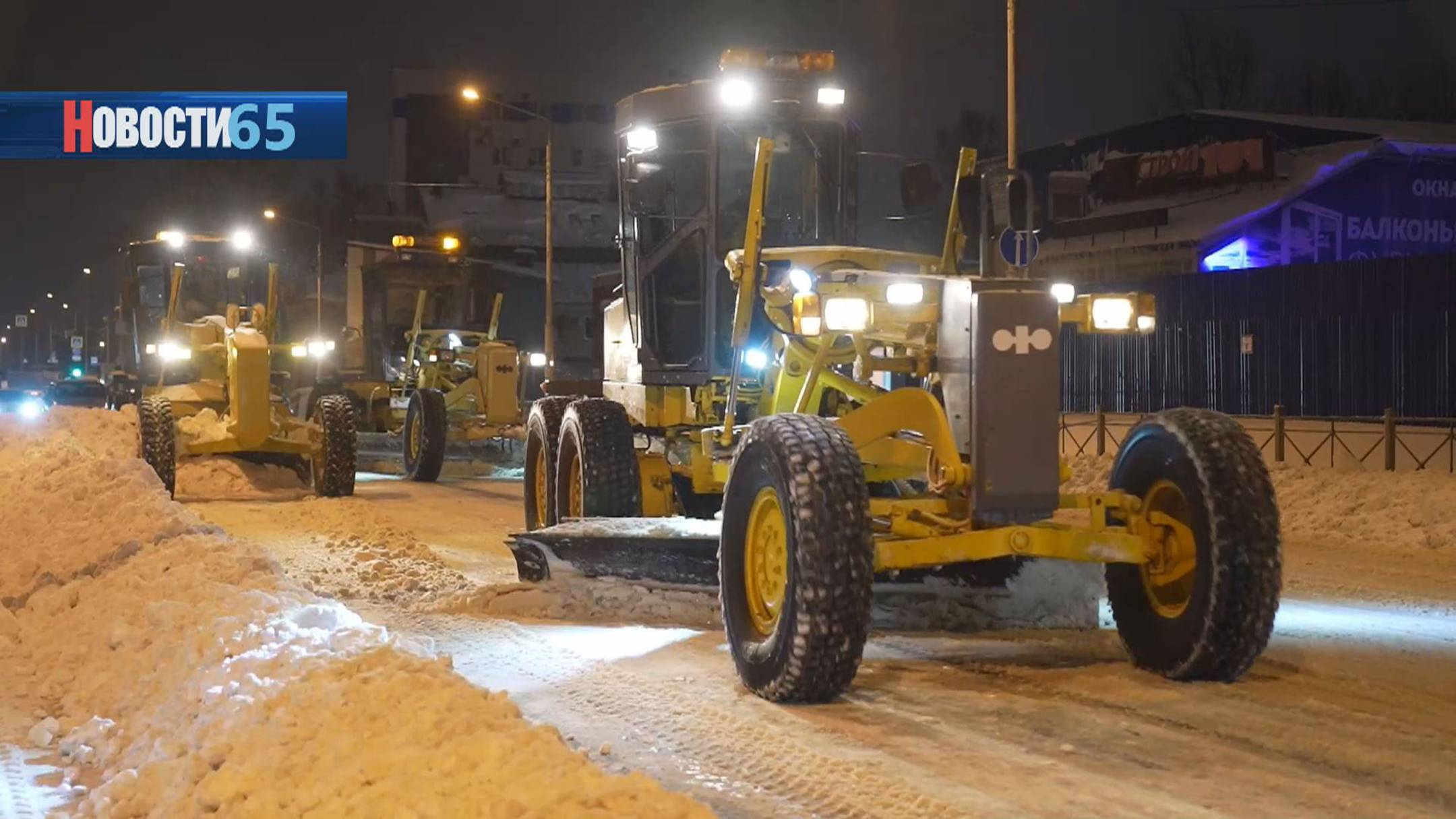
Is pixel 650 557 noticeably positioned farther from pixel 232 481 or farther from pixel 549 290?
pixel 549 290

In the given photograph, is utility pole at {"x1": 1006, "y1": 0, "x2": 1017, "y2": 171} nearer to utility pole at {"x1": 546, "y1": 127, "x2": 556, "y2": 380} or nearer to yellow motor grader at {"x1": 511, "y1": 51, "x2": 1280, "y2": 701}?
yellow motor grader at {"x1": 511, "y1": 51, "x2": 1280, "y2": 701}

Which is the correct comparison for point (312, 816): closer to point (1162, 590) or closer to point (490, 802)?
point (490, 802)

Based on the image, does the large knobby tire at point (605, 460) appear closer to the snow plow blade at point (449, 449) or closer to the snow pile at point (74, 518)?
the snow pile at point (74, 518)

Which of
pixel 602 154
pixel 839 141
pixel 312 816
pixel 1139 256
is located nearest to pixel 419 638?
pixel 312 816

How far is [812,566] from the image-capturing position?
7219 millimetres

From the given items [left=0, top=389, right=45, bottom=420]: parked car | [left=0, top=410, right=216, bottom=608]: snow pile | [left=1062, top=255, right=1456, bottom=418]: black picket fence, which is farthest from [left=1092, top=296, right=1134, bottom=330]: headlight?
[left=0, top=389, right=45, bottom=420]: parked car

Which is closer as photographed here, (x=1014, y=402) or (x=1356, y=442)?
(x=1014, y=402)

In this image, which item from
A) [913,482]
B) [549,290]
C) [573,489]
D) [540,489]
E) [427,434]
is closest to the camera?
[913,482]

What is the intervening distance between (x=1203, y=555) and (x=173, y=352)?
57.9ft

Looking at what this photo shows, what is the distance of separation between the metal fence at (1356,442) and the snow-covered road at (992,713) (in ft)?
30.9

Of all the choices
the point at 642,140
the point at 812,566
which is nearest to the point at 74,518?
the point at 642,140

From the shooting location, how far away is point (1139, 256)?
44031 mm

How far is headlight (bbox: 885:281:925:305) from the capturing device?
7.99 metres

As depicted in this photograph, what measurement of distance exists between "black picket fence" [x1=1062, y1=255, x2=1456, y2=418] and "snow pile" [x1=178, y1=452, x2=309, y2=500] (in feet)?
44.3
